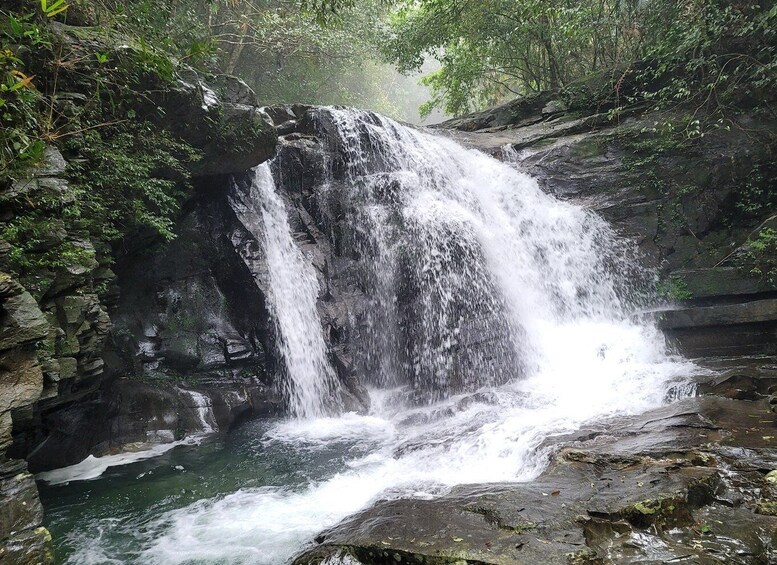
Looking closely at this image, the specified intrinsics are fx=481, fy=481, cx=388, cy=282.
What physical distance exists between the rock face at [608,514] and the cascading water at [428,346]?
83cm

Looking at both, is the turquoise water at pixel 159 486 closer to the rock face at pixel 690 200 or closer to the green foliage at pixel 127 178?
the green foliage at pixel 127 178

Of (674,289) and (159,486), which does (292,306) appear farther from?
(674,289)

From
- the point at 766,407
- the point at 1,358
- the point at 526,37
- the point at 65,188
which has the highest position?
the point at 526,37

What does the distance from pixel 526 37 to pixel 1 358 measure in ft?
55.2

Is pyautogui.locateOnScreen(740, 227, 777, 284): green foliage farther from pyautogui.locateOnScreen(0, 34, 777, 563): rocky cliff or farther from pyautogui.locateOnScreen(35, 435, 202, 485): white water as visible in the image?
pyautogui.locateOnScreen(35, 435, 202, 485): white water

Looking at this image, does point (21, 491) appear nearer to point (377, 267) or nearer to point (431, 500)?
point (431, 500)

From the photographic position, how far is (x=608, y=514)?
3.50 m

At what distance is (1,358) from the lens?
418 centimetres

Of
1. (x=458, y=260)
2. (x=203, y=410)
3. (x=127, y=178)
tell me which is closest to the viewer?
(x=127, y=178)

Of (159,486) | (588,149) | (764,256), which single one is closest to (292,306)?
(159,486)

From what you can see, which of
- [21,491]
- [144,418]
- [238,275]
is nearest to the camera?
[21,491]

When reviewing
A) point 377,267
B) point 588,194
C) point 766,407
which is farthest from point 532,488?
point 588,194

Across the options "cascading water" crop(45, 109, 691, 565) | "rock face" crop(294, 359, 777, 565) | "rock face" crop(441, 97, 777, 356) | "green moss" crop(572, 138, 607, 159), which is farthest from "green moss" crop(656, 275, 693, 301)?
"rock face" crop(294, 359, 777, 565)

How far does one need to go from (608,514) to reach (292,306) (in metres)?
7.06
